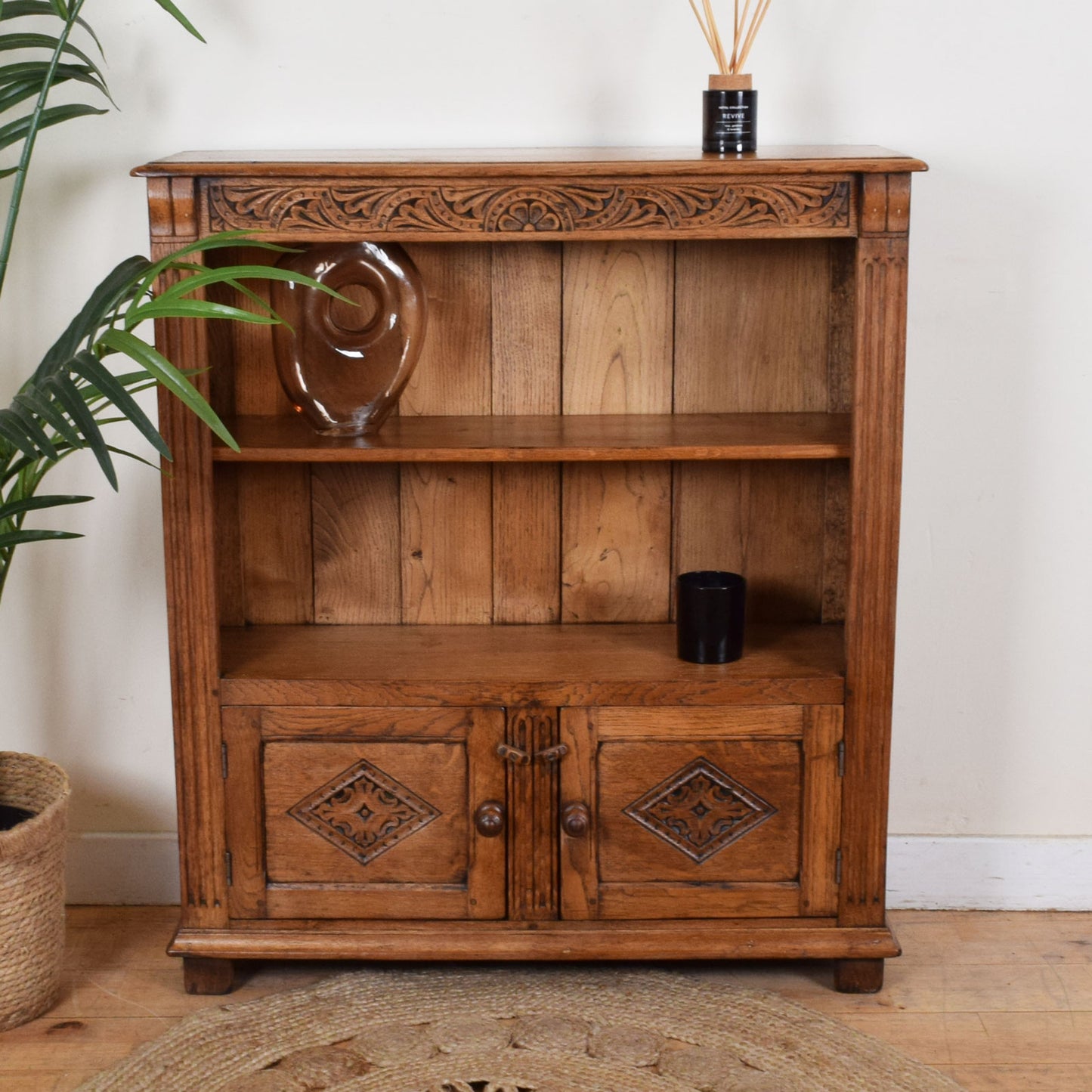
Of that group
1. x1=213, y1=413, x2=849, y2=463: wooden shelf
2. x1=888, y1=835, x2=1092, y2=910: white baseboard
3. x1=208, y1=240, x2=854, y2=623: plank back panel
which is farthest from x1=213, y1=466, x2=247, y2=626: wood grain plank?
x1=888, y1=835, x2=1092, y2=910: white baseboard

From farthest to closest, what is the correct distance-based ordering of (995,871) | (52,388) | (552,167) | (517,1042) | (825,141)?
(995,871)
(825,141)
(517,1042)
(552,167)
(52,388)

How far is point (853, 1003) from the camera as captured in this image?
2.27 meters

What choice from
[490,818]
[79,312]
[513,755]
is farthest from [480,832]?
[79,312]

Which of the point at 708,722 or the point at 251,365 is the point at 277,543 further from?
the point at 708,722

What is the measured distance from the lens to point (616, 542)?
248 cm

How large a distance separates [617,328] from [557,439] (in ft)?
1.01

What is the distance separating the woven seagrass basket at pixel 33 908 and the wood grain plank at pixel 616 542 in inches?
36.5

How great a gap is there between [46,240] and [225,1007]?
1.33 metres

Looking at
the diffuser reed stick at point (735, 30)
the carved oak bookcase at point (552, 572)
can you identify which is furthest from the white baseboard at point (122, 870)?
the diffuser reed stick at point (735, 30)

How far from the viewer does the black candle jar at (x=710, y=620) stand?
2254 mm

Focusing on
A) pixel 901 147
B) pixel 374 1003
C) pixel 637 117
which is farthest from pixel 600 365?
pixel 374 1003

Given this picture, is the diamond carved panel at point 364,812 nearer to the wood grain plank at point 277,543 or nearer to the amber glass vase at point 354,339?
the wood grain plank at point 277,543

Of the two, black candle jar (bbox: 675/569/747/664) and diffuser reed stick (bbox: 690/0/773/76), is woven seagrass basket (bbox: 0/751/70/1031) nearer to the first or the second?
black candle jar (bbox: 675/569/747/664)

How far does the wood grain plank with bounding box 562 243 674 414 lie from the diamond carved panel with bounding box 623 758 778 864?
649 mm
